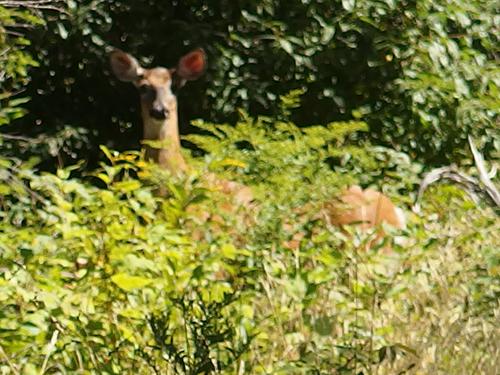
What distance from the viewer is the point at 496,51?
12453mm

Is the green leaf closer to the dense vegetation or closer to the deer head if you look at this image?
the dense vegetation

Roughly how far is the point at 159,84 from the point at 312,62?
125cm

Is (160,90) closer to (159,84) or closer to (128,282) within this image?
(159,84)

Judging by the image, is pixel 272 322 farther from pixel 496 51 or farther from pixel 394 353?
pixel 496 51

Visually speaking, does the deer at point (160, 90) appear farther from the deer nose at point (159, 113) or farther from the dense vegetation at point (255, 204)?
the dense vegetation at point (255, 204)

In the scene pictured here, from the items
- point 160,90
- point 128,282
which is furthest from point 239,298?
point 160,90

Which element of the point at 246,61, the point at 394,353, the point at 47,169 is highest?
the point at 394,353

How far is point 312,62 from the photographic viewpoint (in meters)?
11.3

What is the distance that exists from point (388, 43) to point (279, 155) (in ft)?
12.5

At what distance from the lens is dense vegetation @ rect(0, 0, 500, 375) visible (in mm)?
5031

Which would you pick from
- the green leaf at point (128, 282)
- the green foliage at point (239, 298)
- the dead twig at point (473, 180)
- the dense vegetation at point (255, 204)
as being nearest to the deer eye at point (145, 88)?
the dense vegetation at point (255, 204)

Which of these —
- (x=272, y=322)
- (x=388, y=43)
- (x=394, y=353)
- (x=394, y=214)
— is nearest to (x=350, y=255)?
(x=272, y=322)

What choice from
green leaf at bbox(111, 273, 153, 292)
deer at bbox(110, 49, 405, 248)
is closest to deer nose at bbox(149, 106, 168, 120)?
deer at bbox(110, 49, 405, 248)

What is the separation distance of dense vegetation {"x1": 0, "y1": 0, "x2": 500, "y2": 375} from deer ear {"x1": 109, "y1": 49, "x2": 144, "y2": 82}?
435 millimetres
